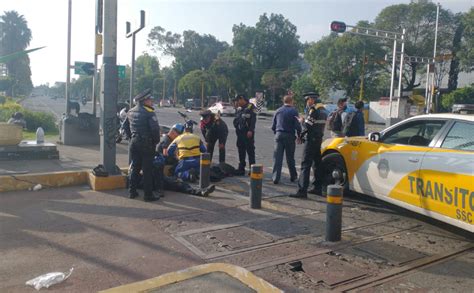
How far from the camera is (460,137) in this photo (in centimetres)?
512

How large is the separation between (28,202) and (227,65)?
55.4 m

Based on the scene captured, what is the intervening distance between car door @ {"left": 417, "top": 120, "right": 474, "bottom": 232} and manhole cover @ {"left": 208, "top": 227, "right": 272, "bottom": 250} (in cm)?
207

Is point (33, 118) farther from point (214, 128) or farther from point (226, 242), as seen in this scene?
point (226, 242)

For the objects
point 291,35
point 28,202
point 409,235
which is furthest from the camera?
point 291,35

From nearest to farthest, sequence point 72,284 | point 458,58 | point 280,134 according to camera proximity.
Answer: point 72,284, point 280,134, point 458,58

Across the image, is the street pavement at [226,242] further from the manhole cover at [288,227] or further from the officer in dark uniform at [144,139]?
the officer in dark uniform at [144,139]

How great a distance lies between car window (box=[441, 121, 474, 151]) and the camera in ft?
16.3

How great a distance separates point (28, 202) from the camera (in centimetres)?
671

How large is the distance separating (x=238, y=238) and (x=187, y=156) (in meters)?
3.30

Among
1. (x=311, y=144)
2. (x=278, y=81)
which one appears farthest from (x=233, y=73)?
(x=311, y=144)

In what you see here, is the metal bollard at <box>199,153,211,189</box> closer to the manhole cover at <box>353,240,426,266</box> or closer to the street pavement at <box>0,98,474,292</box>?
the street pavement at <box>0,98,474,292</box>

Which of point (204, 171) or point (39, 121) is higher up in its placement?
point (39, 121)

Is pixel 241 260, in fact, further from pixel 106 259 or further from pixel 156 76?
pixel 156 76

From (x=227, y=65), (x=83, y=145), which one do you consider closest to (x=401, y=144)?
(x=83, y=145)
